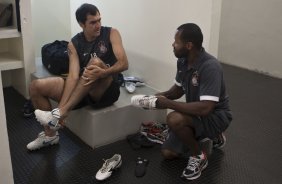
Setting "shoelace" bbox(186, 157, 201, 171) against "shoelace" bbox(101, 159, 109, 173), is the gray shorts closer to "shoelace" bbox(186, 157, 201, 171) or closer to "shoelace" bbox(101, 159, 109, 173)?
"shoelace" bbox(186, 157, 201, 171)

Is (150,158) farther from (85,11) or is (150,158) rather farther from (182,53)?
(85,11)

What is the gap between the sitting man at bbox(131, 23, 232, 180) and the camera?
1.91 meters

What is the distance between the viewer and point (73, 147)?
2363 mm

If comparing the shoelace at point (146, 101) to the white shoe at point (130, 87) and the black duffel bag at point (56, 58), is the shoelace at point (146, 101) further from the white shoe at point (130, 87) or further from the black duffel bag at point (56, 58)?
the black duffel bag at point (56, 58)

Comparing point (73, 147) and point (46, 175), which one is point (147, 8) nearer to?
point (73, 147)

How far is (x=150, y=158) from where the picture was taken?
7.32 ft

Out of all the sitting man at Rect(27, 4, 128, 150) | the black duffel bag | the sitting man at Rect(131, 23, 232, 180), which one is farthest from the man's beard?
the black duffel bag

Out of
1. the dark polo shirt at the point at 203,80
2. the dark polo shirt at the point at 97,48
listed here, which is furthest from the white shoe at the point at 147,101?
the dark polo shirt at the point at 97,48

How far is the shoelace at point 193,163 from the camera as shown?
2027 millimetres

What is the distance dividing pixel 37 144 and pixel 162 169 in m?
0.85

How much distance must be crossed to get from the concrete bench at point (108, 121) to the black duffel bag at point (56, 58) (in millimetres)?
546

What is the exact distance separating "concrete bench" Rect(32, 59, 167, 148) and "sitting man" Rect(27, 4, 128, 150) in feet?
0.23

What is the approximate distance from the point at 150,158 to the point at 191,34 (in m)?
0.84

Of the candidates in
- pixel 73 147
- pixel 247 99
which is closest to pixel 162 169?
pixel 73 147
